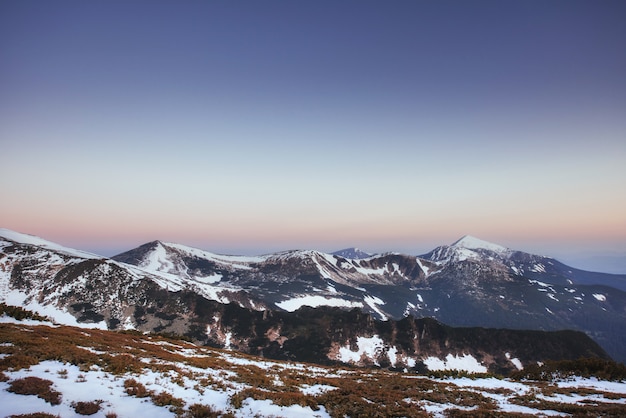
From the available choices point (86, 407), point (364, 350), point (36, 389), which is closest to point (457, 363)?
point (364, 350)

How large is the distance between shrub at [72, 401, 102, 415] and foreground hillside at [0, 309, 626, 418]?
0.14 ft

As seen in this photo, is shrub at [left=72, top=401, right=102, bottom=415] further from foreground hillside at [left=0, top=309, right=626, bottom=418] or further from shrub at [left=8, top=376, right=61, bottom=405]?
shrub at [left=8, top=376, right=61, bottom=405]

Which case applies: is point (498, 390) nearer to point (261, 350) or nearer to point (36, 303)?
point (261, 350)

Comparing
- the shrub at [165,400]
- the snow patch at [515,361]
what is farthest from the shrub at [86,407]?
the snow patch at [515,361]

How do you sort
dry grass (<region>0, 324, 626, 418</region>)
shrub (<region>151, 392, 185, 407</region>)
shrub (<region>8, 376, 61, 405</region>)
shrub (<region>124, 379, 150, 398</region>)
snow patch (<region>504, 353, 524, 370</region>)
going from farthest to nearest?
snow patch (<region>504, 353, 524, 370</region>) → dry grass (<region>0, 324, 626, 418</region>) → shrub (<region>124, 379, 150, 398</region>) → shrub (<region>151, 392, 185, 407</region>) → shrub (<region>8, 376, 61, 405</region>)

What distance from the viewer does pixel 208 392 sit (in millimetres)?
20312

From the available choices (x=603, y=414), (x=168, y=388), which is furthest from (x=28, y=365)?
(x=603, y=414)

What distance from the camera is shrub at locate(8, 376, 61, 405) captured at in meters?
15.0

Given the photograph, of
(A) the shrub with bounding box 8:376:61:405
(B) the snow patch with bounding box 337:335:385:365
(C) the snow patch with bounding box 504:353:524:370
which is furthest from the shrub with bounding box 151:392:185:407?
(C) the snow patch with bounding box 504:353:524:370

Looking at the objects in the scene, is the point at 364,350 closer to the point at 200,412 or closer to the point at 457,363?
the point at 457,363

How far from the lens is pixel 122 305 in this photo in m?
109

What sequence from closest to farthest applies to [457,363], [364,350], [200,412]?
[200,412]
[457,363]
[364,350]

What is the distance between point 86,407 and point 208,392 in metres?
7.15

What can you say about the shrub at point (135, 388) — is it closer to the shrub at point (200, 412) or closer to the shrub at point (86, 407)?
the shrub at point (86, 407)
